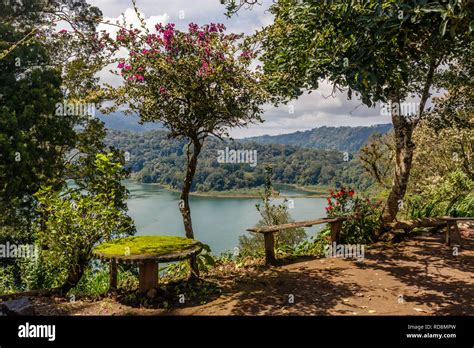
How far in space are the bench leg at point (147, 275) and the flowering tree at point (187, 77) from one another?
1.25 metres

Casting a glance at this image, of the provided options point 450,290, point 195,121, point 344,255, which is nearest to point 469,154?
point 344,255

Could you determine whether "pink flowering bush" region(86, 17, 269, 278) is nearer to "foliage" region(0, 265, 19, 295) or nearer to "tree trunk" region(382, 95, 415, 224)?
"tree trunk" region(382, 95, 415, 224)

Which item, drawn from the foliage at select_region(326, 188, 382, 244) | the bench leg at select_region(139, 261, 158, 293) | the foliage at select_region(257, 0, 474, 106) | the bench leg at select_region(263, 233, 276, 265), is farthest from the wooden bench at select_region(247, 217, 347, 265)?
the foliage at select_region(257, 0, 474, 106)

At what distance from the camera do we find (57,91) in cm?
1536

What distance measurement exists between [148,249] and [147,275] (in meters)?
0.46

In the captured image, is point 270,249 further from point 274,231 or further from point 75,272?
point 75,272

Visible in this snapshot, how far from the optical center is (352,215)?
9812 mm

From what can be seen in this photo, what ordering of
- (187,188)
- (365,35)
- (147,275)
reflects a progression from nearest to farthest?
1. (365,35)
2. (147,275)
3. (187,188)

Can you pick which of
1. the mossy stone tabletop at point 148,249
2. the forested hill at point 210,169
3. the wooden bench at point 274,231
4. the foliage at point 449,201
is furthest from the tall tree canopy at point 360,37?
the forested hill at point 210,169

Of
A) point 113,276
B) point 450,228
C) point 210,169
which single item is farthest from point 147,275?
point 210,169

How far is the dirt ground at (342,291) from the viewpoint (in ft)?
18.7

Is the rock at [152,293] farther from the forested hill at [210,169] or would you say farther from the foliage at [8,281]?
the forested hill at [210,169]

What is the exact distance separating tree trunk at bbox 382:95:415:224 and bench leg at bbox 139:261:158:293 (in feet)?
21.5
